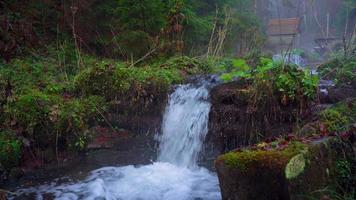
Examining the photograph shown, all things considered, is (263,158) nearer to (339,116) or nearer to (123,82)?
(339,116)

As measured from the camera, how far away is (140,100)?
7848 millimetres

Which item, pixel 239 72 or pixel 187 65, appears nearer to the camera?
pixel 239 72

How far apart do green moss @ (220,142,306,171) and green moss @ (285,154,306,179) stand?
0.17 metres

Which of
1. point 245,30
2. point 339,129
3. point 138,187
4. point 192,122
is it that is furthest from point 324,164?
point 245,30

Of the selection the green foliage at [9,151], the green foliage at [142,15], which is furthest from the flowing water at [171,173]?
the green foliage at [142,15]

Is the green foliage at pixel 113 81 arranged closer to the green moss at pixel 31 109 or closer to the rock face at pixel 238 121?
the green moss at pixel 31 109

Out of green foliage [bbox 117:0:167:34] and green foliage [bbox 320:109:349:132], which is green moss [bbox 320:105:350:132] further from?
green foliage [bbox 117:0:167:34]

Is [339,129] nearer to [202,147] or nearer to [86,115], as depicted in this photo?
[202,147]

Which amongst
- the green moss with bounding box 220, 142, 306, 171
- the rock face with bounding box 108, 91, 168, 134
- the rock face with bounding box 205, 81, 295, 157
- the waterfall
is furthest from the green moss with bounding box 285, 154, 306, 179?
the rock face with bounding box 108, 91, 168, 134

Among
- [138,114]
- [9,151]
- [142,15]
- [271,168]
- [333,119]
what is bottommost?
[9,151]

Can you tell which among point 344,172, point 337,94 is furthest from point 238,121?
point 344,172

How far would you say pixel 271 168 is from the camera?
4.07m

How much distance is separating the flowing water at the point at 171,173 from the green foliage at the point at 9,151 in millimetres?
778

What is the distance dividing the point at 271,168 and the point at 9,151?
14.2 feet
